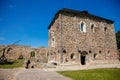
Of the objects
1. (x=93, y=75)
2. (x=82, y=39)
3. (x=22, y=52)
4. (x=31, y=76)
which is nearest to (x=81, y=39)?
(x=82, y=39)

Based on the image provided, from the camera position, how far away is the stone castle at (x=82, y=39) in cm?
1994

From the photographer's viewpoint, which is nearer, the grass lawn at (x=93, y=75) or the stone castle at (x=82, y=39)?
the grass lawn at (x=93, y=75)

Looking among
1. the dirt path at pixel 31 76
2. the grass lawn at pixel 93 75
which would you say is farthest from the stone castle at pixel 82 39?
the dirt path at pixel 31 76

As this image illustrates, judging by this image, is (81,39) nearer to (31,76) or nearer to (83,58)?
(83,58)

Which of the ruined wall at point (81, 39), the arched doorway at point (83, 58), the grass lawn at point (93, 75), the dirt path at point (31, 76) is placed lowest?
the grass lawn at point (93, 75)

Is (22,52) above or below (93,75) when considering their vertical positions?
above

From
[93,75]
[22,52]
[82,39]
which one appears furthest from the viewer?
[22,52]

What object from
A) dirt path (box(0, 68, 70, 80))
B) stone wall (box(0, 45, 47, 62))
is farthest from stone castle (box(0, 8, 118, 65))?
stone wall (box(0, 45, 47, 62))

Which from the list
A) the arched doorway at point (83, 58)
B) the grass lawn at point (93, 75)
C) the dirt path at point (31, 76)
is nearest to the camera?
the dirt path at point (31, 76)

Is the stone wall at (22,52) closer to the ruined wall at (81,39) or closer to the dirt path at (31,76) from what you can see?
the ruined wall at (81,39)

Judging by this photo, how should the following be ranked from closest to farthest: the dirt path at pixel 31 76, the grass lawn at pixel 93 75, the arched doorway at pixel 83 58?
the dirt path at pixel 31 76, the grass lawn at pixel 93 75, the arched doorway at pixel 83 58

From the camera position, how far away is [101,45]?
2334 cm

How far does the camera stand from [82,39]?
21375mm

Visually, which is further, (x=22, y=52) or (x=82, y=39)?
(x=22, y=52)
